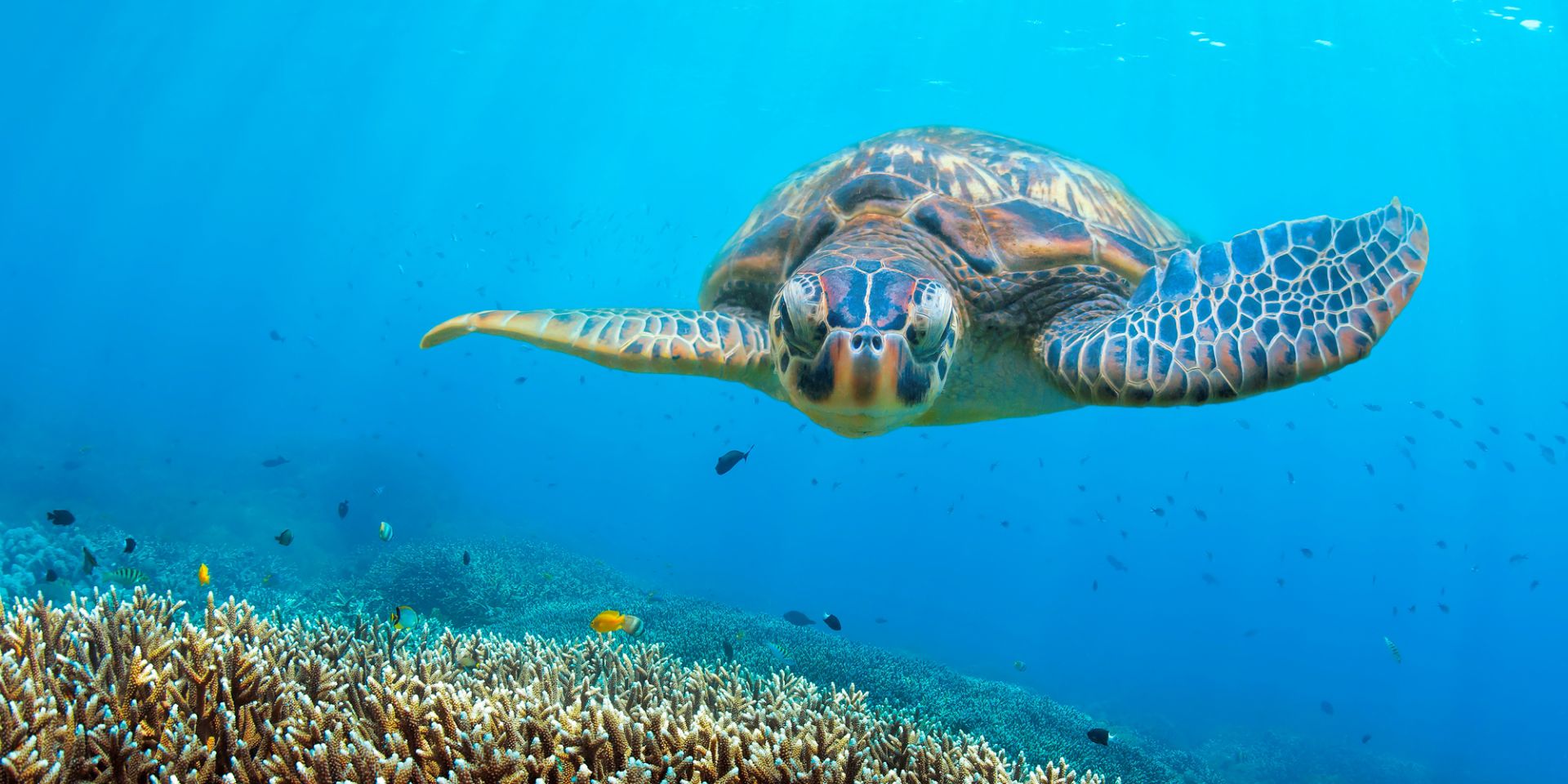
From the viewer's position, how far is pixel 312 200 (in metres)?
62.6

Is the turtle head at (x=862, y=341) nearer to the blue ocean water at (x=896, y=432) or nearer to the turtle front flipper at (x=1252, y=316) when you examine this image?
the turtle front flipper at (x=1252, y=316)

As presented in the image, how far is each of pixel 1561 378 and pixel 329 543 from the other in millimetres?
62772

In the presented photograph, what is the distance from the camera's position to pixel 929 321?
2961 millimetres

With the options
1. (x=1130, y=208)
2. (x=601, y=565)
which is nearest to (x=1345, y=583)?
(x=601, y=565)

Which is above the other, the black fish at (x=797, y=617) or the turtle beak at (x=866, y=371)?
the turtle beak at (x=866, y=371)

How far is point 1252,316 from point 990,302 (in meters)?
1.21

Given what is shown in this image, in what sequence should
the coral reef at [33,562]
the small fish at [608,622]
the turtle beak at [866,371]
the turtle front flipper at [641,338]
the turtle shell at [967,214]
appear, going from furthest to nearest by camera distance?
the coral reef at [33,562], the small fish at [608,622], the turtle shell at [967,214], the turtle front flipper at [641,338], the turtle beak at [866,371]

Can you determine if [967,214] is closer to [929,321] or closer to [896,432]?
[929,321]

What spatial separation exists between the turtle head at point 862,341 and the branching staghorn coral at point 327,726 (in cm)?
114

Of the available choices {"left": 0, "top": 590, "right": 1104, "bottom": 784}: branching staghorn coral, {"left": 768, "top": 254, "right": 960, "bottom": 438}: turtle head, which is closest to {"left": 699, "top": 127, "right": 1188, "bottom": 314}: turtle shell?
{"left": 768, "top": 254, "right": 960, "bottom": 438}: turtle head

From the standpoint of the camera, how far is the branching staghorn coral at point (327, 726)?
170 centimetres

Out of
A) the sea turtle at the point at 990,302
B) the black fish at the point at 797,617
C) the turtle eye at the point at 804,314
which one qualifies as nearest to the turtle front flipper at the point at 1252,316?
the sea turtle at the point at 990,302

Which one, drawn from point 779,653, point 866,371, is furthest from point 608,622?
point 866,371

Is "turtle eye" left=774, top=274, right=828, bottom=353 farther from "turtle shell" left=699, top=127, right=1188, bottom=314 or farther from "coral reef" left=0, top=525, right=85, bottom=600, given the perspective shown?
"coral reef" left=0, top=525, right=85, bottom=600
